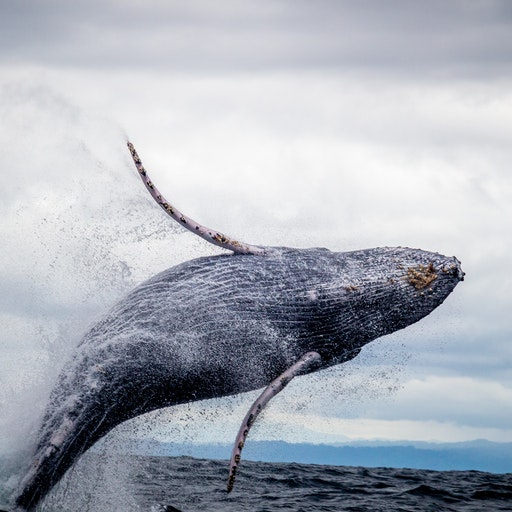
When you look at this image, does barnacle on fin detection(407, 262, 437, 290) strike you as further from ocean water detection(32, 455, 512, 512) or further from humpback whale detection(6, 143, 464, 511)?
ocean water detection(32, 455, 512, 512)

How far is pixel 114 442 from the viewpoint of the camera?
460 inches

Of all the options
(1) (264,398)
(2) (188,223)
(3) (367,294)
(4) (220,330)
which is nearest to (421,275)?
(3) (367,294)

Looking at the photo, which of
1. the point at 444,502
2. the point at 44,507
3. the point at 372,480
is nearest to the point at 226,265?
the point at 44,507

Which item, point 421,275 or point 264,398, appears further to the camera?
point 421,275

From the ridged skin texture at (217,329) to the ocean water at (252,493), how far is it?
43.9 inches

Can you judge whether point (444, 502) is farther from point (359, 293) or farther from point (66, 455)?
point (66, 455)

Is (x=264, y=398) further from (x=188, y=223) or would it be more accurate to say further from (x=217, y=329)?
(x=188, y=223)

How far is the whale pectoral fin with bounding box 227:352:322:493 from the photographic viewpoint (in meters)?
10.4

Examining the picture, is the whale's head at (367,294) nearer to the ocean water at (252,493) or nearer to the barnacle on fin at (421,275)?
the barnacle on fin at (421,275)

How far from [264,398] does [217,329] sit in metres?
1.01

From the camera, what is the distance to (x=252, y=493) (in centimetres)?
1894

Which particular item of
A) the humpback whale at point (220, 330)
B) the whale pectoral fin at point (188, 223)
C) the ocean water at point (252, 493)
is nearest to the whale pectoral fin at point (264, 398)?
the humpback whale at point (220, 330)

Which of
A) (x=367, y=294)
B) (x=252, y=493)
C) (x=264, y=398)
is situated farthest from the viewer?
(x=252, y=493)

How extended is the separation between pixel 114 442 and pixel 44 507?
46.6 inches
